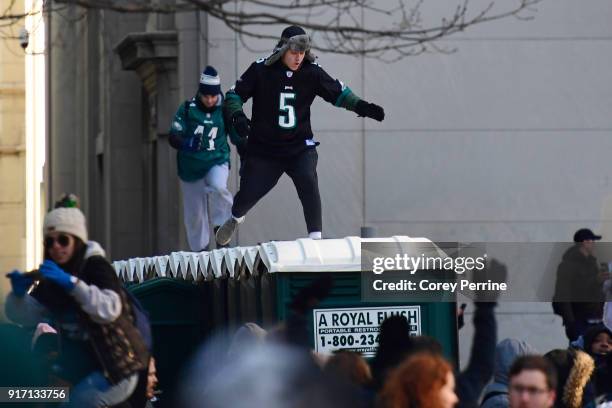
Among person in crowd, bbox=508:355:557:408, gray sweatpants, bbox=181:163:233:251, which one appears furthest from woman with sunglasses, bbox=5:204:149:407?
gray sweatpants, bbox=181:163:233:251

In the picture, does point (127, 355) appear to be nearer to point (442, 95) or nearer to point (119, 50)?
point (442, 95)

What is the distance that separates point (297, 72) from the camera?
1279cm

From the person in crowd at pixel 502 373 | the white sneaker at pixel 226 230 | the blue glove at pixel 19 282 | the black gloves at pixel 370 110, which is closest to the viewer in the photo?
the blue glove at pixel 19 282

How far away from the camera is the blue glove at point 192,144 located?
15633mm

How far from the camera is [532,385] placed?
7.45 metres

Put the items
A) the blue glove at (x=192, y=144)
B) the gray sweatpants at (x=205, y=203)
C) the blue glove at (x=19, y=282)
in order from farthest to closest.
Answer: the gray sweatpants at (x=205, y=203)
the blue glove at (x=192, y=144)
the blue glove at (x=19, y=282)

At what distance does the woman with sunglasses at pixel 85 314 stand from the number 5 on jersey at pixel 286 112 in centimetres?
571

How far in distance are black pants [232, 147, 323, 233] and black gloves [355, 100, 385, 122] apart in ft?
1.49

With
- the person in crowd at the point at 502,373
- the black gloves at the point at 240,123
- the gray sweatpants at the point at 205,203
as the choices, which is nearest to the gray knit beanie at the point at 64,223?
the person in crowd at the point at 502,373

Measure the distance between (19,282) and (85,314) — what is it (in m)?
0.29

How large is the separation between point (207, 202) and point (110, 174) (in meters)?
10.4

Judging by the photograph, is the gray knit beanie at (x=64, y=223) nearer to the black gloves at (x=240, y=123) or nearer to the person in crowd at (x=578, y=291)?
the black gloves at (x=240, y=123)

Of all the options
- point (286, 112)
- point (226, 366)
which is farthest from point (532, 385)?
point (286, 112)

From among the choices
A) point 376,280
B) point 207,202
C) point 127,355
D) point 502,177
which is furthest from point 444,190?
point 127,355
